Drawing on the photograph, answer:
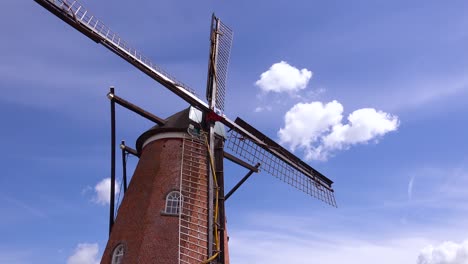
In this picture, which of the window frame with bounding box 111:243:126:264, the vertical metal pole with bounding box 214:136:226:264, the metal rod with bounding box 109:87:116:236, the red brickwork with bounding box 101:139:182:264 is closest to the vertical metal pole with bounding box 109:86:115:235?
the metal rod with bounding box 109:87:116:236

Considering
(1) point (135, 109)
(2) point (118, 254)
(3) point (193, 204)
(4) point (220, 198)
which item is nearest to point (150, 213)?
(3) point (193, 204)

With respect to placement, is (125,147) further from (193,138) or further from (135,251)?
(135,251)

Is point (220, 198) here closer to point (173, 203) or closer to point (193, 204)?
point (193, 204)

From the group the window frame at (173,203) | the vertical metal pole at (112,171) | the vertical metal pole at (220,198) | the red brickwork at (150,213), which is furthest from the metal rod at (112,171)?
the vertical metal pole at (220,198)

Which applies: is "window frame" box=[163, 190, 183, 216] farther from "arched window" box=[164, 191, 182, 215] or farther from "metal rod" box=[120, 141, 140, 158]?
"metal rod" box=[120, 141, 140, 158]

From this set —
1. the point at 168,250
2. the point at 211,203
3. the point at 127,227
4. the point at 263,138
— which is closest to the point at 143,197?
the point at 127,227

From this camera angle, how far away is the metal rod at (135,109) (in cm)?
1394

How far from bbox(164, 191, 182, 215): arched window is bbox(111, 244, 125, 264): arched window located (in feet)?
5.52

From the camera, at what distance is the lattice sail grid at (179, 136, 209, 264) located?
12.7 metres

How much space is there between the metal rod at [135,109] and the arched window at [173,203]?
2577mm

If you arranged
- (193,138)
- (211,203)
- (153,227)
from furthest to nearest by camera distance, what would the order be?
(193,138) → (153,227) → (211,203)

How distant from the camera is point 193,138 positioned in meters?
14.2

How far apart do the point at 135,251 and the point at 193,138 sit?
3.72 metres

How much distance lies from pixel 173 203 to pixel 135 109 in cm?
319
